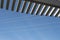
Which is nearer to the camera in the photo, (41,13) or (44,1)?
(44,1)

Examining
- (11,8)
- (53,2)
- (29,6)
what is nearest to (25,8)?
(29,6)

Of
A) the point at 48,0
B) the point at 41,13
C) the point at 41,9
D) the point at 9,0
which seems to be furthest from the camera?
the point at 41,13

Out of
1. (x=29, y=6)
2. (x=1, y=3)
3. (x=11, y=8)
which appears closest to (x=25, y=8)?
(x=29, y=6)

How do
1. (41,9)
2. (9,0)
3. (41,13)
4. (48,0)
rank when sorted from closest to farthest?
(48,0) → (9,0) → (41,9) → (41,13)

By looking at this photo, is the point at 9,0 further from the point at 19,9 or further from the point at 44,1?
the point at 44,1

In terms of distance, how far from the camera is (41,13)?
3004 millimetres

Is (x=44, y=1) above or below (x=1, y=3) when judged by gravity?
below

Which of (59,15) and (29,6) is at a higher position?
(29,6)

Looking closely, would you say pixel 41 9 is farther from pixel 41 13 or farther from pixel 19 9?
pixel 19 9

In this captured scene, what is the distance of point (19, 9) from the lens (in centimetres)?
295

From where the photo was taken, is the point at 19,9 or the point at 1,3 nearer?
the point at 1,3

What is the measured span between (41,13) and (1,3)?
104 cm

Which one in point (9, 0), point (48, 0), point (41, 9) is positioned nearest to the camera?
point (48, 0)

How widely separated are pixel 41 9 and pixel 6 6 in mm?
862
